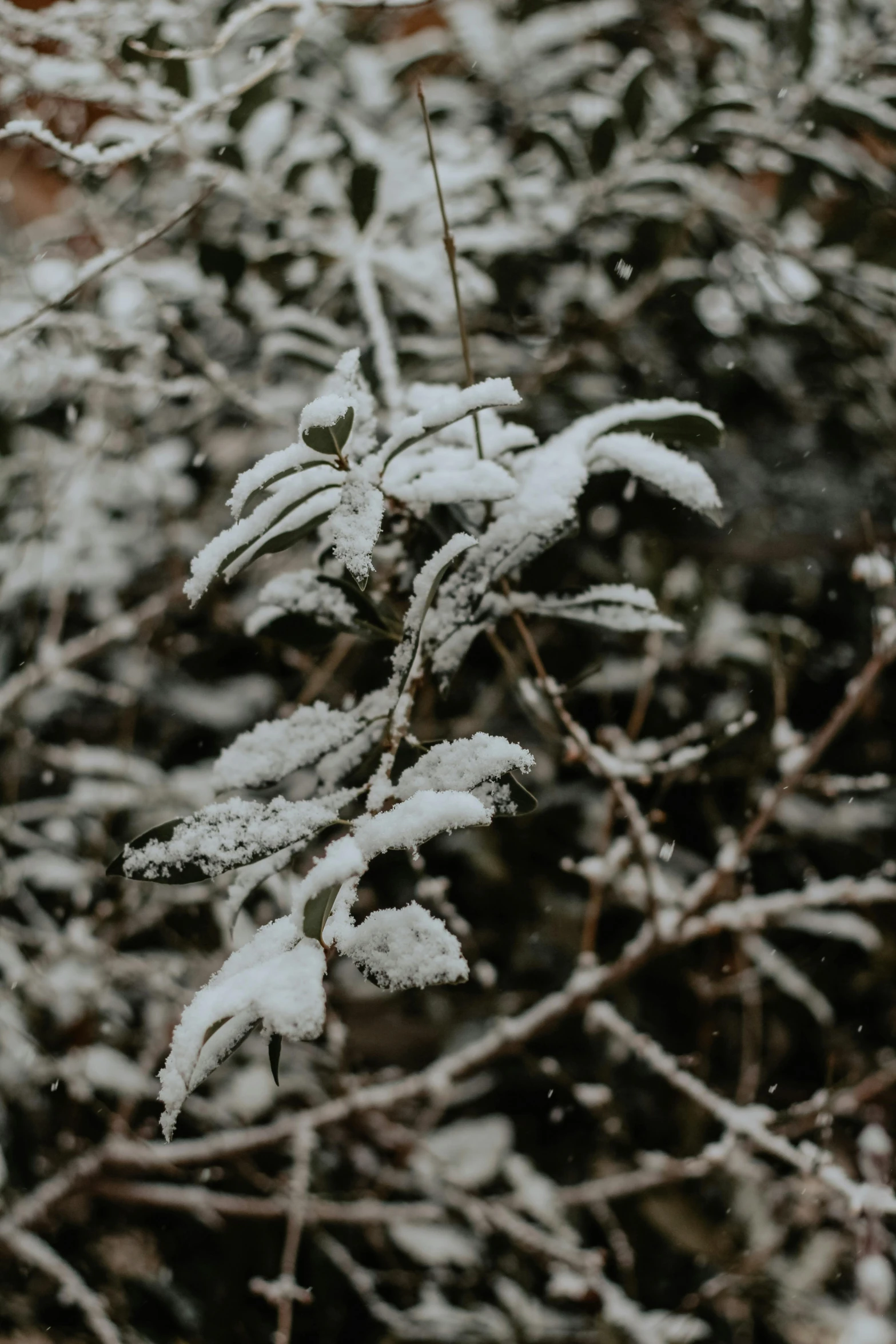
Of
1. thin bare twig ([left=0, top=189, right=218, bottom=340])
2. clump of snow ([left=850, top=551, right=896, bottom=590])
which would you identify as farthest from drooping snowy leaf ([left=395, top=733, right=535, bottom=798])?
clump of snow ([left=850, top=551, right=896, bottom=590])

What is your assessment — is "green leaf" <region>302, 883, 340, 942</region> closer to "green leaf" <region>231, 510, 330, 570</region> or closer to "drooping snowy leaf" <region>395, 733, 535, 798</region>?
"drooping snowy leaf" <region>395, 733, 535, 798</region>

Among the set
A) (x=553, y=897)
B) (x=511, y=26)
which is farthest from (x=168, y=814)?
(x=511, y=26)

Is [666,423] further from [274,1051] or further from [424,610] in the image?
[274,1051]

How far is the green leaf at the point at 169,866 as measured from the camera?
0.48m

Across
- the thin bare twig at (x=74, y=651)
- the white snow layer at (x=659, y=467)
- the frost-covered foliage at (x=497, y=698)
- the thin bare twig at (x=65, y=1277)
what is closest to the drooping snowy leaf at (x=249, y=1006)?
the white snow layer at (x=659, y=467)

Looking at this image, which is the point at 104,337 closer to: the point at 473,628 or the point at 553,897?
the point at 473,628

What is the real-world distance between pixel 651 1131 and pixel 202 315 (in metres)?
1.49

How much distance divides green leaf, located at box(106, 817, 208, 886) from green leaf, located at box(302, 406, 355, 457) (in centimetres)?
21

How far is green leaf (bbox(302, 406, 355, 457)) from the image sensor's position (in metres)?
0.48

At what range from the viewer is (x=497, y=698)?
4.47 ft

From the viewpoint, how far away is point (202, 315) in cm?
153

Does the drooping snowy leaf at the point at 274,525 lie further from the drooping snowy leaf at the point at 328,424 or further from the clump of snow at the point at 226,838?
the clump of snow at the point at 226,838

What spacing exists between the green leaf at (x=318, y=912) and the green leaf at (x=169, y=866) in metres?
0.09

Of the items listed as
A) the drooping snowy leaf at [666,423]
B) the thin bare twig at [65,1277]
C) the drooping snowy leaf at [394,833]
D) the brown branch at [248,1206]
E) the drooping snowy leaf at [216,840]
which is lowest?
the brown branch at [248,1206]
